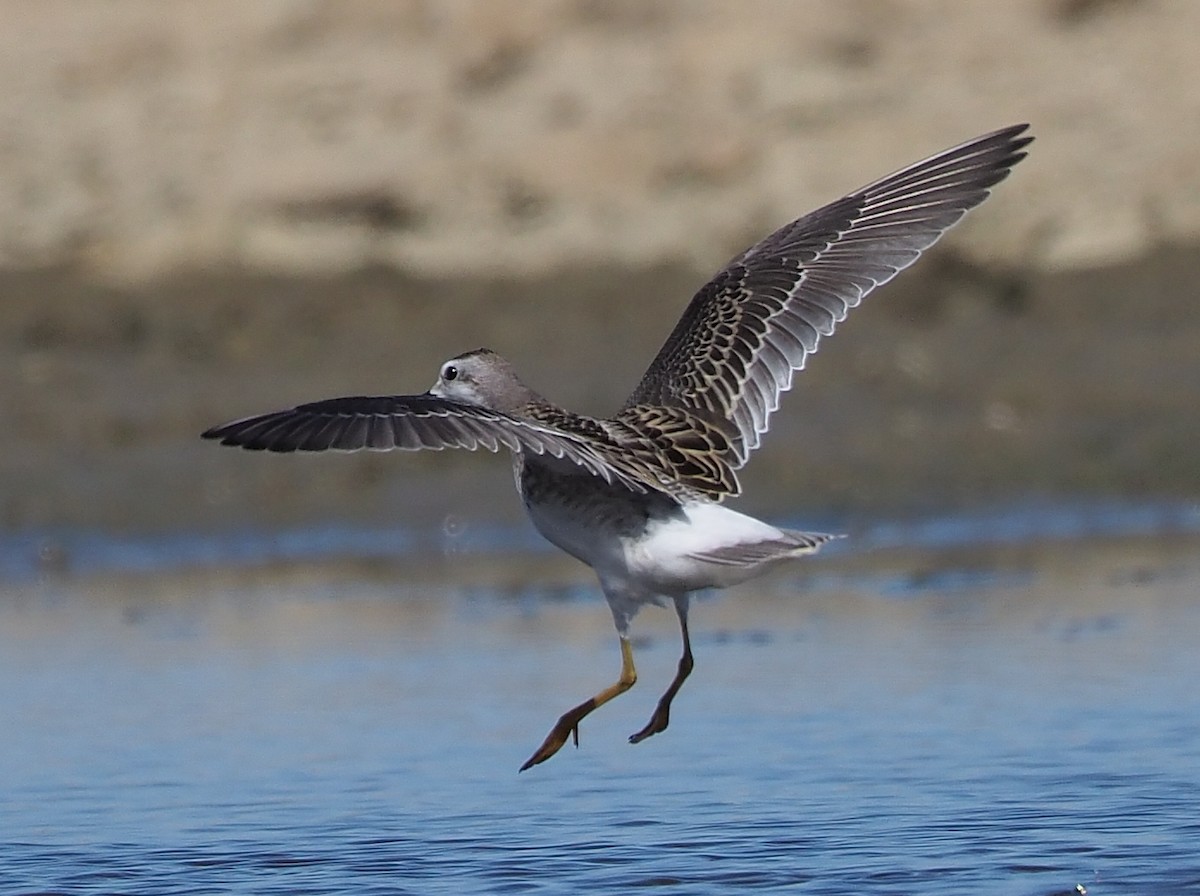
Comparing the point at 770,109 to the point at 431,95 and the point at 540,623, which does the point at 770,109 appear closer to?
the point at 431,95

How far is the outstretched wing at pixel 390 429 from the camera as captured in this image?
5.95m

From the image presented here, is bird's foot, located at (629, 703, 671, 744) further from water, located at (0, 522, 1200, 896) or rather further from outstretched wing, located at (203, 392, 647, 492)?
outstretched wing, located at (203, 392, 647, 492)

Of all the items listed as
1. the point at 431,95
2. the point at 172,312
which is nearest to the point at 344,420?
the point at 172,312

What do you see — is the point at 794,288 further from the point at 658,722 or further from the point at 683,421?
the point at 658,722

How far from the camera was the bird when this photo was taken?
20.0ft

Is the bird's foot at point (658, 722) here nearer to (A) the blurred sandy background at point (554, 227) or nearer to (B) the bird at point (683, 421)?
(B) the bird at point (683, 421)

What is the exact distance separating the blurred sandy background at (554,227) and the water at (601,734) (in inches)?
55.4

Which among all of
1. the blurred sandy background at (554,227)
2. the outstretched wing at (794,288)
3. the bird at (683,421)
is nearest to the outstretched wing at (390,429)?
the bird at (683,421)

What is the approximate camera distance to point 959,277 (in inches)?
552

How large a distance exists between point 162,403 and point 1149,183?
5785 mm

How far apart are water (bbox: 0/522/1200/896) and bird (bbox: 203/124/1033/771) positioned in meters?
0.51

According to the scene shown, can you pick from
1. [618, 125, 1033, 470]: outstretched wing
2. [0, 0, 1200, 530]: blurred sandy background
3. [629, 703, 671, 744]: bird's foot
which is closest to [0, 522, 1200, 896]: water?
[629, 703, 671, 744]: bird's foot

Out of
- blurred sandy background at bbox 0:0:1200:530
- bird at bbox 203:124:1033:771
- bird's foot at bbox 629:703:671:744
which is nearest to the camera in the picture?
bird at bbox 203:124:1033:771

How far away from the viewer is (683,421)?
7242 millimetres
